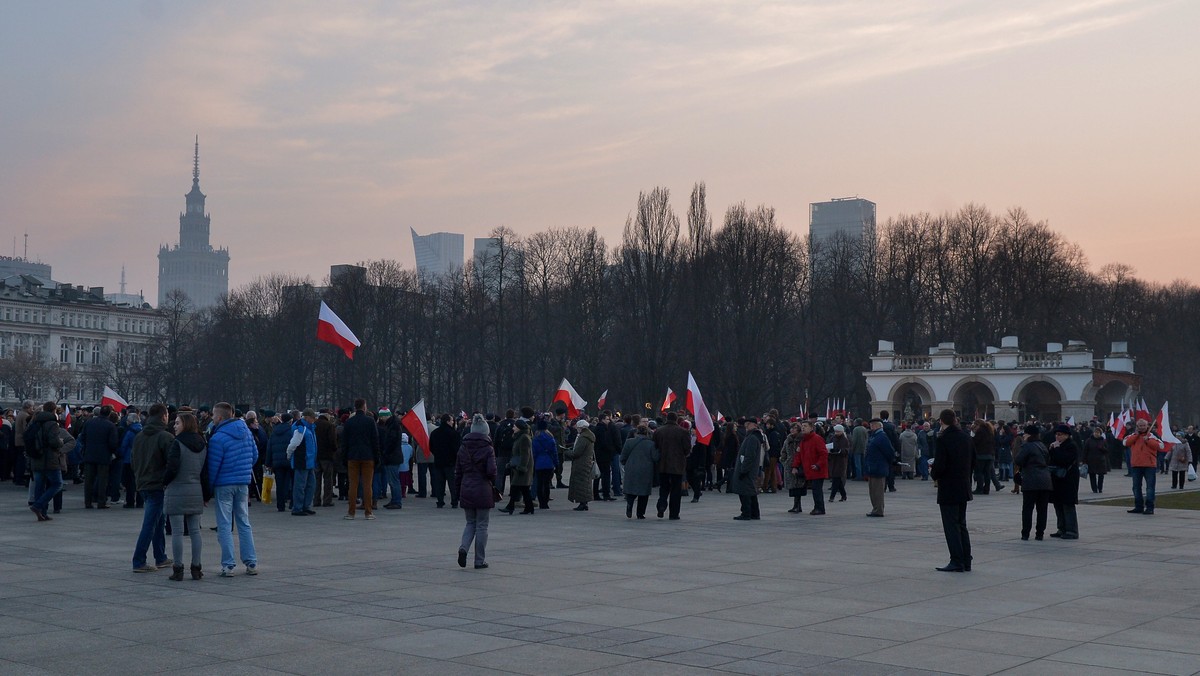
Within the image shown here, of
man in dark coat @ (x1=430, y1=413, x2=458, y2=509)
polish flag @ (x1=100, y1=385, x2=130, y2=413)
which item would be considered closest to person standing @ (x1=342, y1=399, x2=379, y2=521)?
man in dark coat @ (x1=430, y1=413, x2=458, y2=509)

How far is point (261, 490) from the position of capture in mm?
25906

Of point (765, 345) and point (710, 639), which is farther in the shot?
point (765, 345)

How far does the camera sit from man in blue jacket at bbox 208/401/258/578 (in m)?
13.5

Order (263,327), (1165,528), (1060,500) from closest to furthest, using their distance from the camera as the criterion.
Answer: (1060,500)
(1165,528)
(263,327)

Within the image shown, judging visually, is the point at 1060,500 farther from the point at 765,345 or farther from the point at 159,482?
the point at 765,345

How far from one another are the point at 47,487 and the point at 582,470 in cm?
907

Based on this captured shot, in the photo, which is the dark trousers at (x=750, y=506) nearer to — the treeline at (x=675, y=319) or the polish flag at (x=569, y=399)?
the polish flag at (x=569, y=399)

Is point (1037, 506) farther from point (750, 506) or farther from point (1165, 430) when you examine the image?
point (1165, 430)

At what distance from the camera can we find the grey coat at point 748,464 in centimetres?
2075

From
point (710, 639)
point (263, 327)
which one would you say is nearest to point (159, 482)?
point (710, 639)

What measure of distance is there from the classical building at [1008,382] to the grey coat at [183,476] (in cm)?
5504

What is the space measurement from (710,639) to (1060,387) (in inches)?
2395

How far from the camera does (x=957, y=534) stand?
1440 cm

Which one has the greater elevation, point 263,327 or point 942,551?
point 263,327
